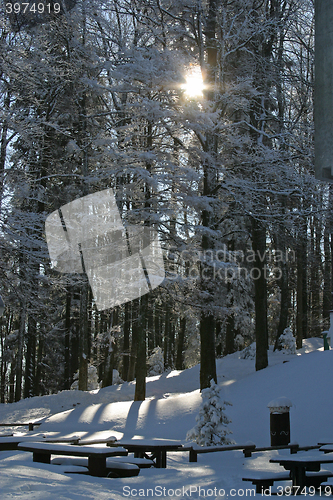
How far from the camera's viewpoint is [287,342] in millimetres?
19750

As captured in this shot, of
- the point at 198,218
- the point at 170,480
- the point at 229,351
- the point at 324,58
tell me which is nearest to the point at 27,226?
the point at 198,218

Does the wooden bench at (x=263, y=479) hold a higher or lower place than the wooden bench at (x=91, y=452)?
lower

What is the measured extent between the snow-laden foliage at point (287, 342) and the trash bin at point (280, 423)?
10.9 metres

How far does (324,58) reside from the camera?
3174 millimetres

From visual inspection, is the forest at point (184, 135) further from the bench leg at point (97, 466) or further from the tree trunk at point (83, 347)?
the bench leg at point (97, 466)

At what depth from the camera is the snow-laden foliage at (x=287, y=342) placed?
63.8ft

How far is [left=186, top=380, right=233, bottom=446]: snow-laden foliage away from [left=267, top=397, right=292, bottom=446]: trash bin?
83cm

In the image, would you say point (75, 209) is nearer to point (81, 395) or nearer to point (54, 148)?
point (54, 148)

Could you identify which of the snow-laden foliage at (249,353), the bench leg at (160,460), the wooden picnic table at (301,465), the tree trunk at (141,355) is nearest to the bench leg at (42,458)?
the bench leg at (160,460)

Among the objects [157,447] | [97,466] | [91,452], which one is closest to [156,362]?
[157,447]

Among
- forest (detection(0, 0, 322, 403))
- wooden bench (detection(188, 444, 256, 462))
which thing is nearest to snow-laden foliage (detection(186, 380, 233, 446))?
wooden bench (detection(188, 444, 256, 462))

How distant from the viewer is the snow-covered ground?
4.98 meters

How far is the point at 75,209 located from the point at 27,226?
355 inches

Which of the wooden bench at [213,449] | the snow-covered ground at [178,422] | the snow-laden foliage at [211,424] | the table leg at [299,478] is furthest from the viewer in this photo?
the snow-laden foliage at [211,424]
